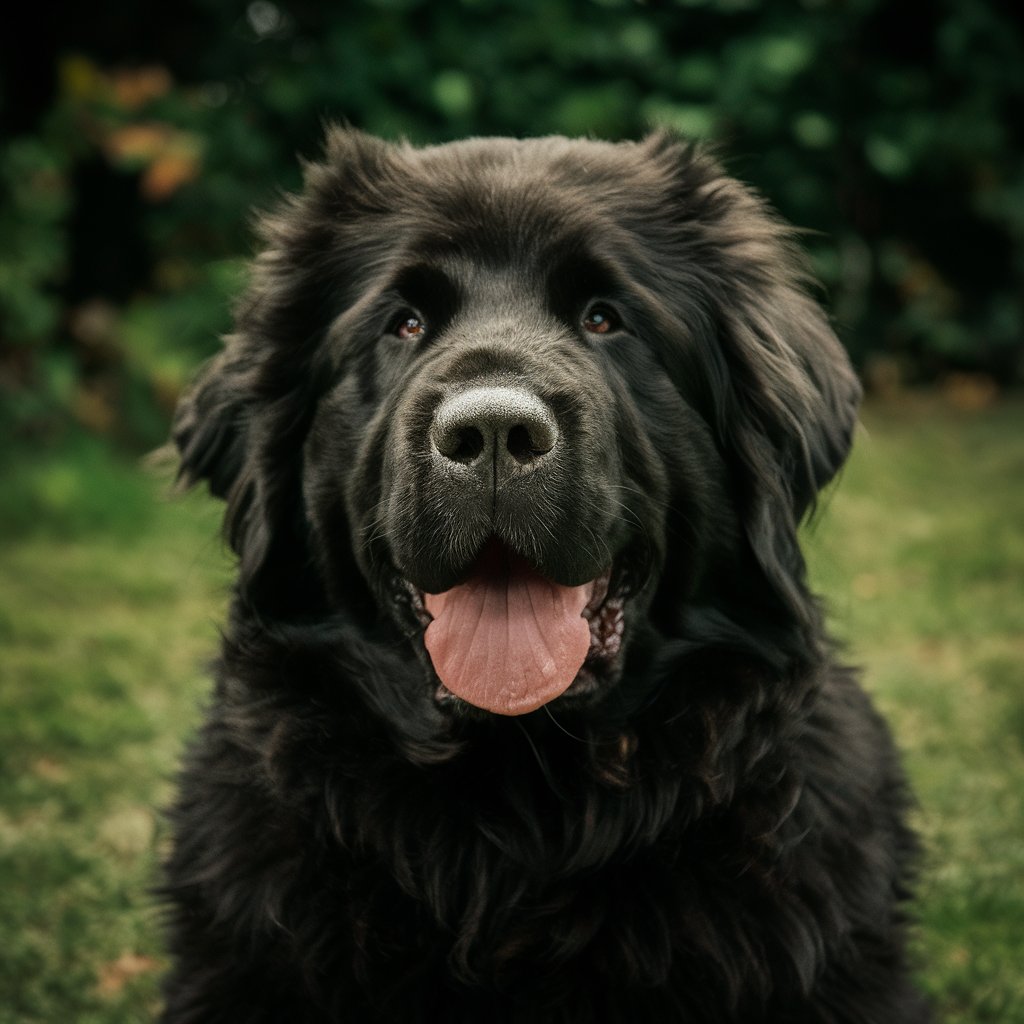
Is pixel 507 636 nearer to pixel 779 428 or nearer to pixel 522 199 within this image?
pixel 779 428

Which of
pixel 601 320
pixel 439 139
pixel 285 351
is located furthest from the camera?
pixel 439 139

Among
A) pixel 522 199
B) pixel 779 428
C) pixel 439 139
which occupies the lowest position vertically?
pixel 779 428

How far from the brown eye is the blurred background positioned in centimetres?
230

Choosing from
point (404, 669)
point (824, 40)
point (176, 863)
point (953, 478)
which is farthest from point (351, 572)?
point (824, 40)

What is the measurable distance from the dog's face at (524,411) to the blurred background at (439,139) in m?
1.99

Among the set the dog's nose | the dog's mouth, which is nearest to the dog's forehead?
the dog's nose

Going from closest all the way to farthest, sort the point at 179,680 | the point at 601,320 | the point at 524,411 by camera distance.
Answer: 1. the point at 524,411
2. the point at 601,320
3. the point at 179,680

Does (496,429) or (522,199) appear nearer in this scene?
(496,429)

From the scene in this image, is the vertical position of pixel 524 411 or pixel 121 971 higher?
pixel 524 411

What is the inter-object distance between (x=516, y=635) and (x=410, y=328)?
0.70 metres

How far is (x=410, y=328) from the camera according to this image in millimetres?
2861

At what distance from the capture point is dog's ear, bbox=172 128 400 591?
9.77ft

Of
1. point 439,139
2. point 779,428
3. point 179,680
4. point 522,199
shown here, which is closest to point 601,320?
point 522,199

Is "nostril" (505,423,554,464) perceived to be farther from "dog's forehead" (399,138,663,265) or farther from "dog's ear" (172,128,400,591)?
"dog's ear" (172,128,400,591)
